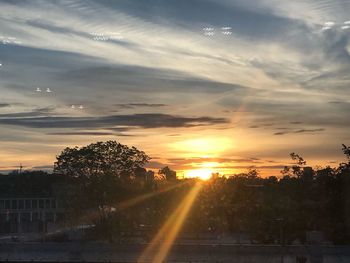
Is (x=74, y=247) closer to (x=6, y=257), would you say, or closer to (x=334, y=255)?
(x=6, y=257)

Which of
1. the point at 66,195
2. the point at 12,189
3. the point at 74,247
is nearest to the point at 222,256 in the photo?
the point at 74,247

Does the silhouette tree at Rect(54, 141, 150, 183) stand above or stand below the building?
above

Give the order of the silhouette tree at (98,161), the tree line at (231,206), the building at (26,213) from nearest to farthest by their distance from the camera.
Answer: the tree line at (231,206)
the silhouette tree at (98,161)
the building at (26,213)

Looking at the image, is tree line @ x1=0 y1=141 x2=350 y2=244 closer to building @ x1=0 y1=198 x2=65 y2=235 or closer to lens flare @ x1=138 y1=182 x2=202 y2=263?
lens flare @ x1=138 y1=182 x2=202 y2=263

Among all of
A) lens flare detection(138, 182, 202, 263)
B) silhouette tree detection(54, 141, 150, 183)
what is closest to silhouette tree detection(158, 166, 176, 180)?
silhouette tree detection(54, 141, 150, 183)

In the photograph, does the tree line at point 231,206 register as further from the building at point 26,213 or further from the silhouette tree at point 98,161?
the building at point 26,213

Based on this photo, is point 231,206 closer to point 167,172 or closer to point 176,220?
point 176,220

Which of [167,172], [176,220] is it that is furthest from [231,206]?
[167,172]

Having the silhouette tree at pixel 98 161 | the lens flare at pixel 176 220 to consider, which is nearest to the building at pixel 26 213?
the silhouette tree at pixel 98 161

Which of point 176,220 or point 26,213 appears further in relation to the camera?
point 26,213

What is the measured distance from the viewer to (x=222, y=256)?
31.5 meters

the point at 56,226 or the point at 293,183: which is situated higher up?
the point at 293,183

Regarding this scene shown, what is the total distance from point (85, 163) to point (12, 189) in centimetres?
3439

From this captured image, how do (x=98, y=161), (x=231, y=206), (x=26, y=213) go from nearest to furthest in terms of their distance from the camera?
(x=231, y=206), (x=98, y=161), (x=26, y=213)
